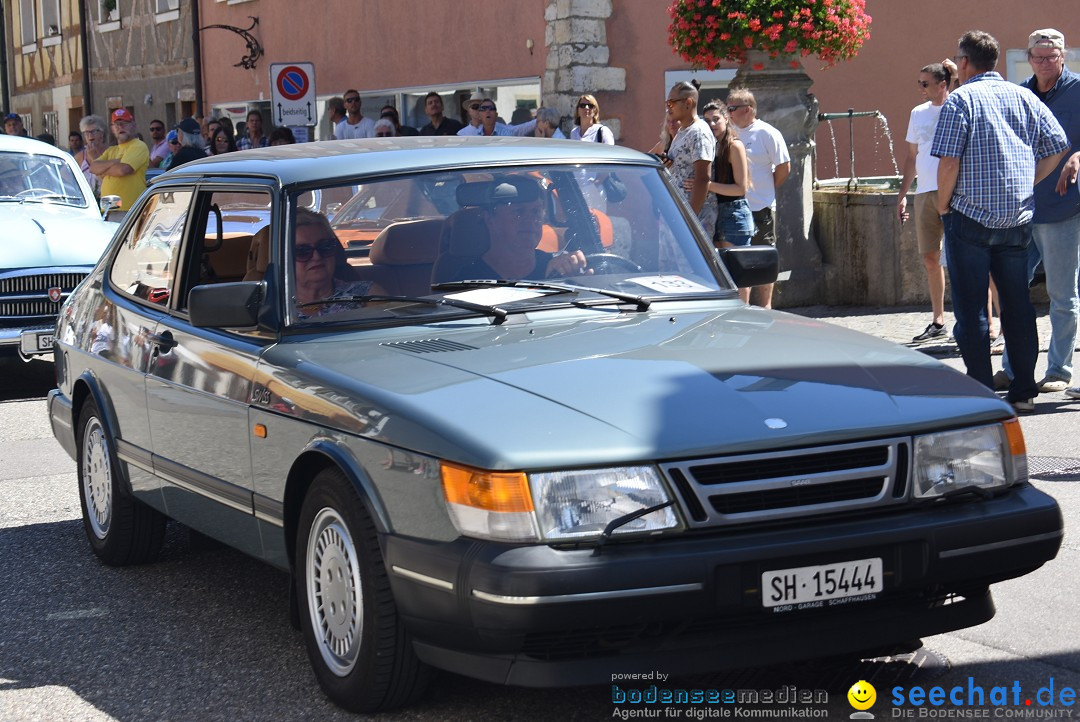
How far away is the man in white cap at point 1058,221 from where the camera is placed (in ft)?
30.6

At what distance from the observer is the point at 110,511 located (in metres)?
6.45

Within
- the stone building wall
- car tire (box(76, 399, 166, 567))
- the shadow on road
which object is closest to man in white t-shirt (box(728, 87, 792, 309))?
the shadow on road

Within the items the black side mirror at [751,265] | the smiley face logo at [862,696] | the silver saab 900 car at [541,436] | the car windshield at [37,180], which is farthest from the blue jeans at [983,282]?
the car windshield at [37,180]

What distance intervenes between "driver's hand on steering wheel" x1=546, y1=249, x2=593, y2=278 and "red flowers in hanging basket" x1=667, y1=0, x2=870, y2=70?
9196 mm

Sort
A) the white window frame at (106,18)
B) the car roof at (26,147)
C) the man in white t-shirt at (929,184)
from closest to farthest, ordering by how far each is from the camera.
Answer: the man in white t-shirt at (929,184), the car roof at (26,147), the white window frame at (106,18)

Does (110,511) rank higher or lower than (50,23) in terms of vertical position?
lower

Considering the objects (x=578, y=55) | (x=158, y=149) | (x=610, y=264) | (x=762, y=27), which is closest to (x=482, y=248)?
(x=610, y=264)

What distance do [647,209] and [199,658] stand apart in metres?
2.16

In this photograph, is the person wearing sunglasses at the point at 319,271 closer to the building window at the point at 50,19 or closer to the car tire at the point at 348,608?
the car tire at the point at 348,608

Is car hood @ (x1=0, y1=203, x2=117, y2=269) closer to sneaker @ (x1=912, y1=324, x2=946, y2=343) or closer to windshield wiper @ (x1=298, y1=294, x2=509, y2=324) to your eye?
sneaker @ (x1=912, y1=324, x2=946, y2=343)

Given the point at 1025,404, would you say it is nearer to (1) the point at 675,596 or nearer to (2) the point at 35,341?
(1) the point at 675,596

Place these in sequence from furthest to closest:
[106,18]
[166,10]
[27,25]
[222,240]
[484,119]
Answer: [27,25] < [106,18] < [166,10] < [484,119] < [222,240]

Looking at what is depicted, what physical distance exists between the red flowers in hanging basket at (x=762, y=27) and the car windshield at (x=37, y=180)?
550 centimetres

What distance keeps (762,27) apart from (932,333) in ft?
12.1
